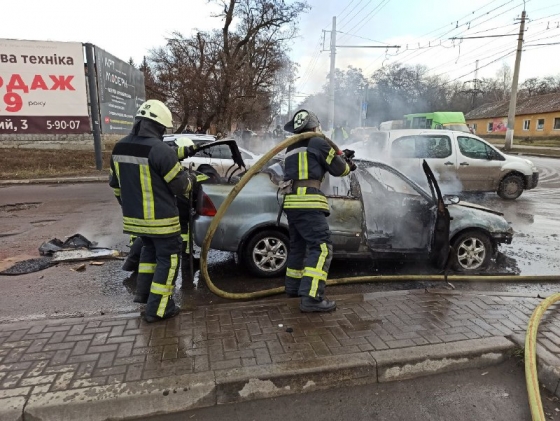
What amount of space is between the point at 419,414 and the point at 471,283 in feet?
8.32

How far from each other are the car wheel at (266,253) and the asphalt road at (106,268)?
0.42 feet

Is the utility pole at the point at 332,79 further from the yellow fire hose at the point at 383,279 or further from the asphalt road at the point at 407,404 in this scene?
the asphalt road at the point at 407,404

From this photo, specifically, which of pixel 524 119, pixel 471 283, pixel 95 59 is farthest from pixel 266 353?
pixel 524 119

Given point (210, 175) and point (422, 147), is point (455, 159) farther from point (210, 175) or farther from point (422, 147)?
point (210, 175)

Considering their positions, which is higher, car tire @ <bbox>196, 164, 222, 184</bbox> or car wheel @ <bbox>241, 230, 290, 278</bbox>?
car tire @ <bbox>196, 164, 222, 184</bbox>

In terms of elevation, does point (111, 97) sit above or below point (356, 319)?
above

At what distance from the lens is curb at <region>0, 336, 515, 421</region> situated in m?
2.33

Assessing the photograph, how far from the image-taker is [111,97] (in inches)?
613

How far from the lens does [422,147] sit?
9.35m

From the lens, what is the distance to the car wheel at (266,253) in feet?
15.0

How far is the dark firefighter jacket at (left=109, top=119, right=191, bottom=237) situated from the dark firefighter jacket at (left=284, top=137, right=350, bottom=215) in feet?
3.15

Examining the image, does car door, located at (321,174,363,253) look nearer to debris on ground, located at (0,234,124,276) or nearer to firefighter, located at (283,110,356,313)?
firefighter, located at (283,110,356,313)

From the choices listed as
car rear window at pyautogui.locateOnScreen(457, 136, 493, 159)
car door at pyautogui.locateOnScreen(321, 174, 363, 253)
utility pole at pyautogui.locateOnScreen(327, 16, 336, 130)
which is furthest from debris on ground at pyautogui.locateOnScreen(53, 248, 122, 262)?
utility pole at pyautogui.locateOnScreen(327, 16, 336, 130)

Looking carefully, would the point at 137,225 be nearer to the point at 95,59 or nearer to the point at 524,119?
the point at 95,59
